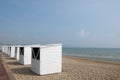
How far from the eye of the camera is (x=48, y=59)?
11.1m

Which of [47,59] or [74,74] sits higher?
[47,59]

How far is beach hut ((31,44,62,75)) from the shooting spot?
1097 centimetres

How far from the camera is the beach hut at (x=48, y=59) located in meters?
11.0

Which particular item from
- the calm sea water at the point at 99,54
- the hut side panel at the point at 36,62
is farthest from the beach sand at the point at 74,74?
the calm sea water at the point at 99,54

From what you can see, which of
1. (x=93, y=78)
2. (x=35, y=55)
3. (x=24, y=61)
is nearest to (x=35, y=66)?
(x=35, y=55)

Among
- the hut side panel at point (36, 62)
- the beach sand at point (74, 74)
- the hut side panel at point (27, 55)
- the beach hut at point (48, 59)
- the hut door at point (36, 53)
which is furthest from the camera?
the hut side panel at point (27, 55)

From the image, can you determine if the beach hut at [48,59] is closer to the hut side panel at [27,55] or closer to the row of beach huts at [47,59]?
the row of beach huts at [47,59]

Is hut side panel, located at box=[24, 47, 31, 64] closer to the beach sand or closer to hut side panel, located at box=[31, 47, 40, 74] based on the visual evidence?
the beach sand

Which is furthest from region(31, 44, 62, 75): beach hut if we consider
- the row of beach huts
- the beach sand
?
the beach sand

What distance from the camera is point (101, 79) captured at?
9.66 m

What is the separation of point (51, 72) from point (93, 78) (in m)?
2.85

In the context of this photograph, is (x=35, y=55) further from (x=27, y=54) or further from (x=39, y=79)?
(x=27, y=54)

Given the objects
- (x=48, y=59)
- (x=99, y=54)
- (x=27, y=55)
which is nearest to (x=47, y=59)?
(x=48, y=59)

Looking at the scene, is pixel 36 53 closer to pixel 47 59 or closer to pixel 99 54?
pixel 47 59
